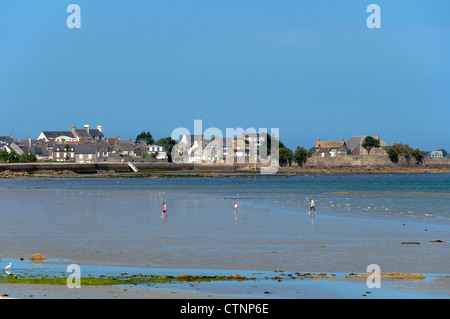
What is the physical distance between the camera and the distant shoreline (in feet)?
436

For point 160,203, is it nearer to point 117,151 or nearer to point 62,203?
point 62,203

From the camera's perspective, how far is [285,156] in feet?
626

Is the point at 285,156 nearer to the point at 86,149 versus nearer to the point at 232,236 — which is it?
the point at 86,149

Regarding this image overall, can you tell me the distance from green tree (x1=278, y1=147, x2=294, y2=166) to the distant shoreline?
457 centimetres

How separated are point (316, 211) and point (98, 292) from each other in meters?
28.9

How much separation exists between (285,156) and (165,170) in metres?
44.7

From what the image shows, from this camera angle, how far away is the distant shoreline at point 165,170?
133 m

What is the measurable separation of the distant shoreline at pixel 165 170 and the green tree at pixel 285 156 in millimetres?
4567

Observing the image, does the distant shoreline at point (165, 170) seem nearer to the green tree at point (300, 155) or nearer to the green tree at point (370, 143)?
the green tree at point (300, 155)

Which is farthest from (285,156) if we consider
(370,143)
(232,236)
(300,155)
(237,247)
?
(237,247)

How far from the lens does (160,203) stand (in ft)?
165

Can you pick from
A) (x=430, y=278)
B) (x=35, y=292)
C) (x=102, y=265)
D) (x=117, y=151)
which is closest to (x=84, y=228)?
(x=102, y=265)

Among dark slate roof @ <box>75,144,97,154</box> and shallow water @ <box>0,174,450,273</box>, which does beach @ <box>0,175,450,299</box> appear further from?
dark slate roof @ <box>75,144,97,154</box>

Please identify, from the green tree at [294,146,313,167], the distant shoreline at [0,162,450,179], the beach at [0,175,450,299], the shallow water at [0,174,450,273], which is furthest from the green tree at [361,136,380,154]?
the beach at [0,175,450,299]
